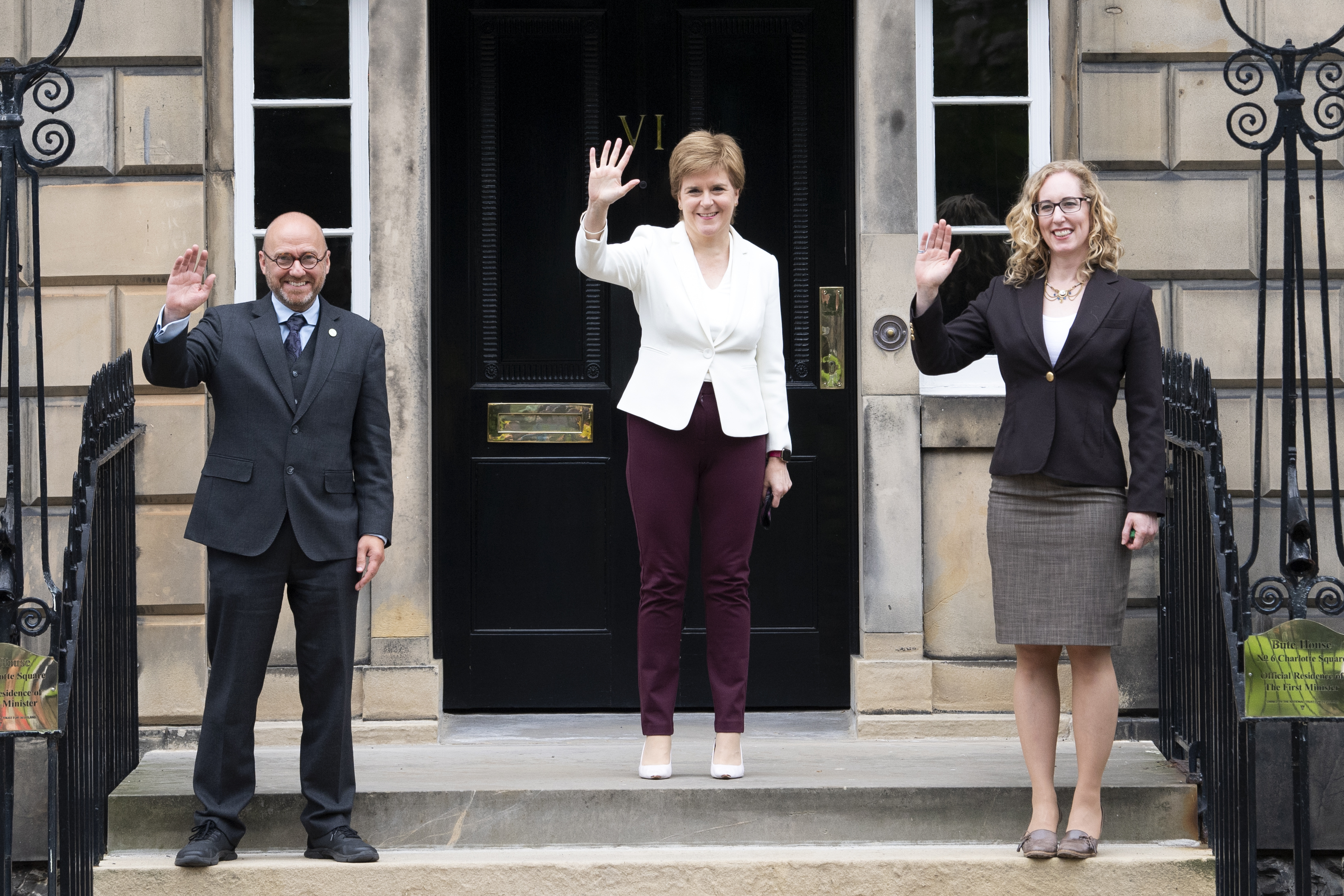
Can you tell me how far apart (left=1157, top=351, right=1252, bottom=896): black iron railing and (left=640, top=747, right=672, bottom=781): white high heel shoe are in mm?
1704

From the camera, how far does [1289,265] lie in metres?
4.35

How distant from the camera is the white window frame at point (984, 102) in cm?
571

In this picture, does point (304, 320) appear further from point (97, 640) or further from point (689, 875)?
point (689, 875)

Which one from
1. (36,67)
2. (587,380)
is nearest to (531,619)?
(587,380)

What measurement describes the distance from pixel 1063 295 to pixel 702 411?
1140 mm

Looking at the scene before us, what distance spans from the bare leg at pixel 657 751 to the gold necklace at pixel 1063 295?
182 centimetres

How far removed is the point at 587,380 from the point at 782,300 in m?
0.88

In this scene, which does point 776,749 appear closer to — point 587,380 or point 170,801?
point 587,380

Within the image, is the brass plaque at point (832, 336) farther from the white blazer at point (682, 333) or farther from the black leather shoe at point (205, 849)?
the black leather shoe at point (205, 849)

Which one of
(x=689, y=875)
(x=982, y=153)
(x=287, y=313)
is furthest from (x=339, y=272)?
(x=689, y=875)

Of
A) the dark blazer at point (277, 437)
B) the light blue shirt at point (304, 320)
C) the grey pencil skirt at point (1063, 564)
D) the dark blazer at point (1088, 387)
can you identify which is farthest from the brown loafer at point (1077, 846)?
the light blue shirt at point (304, 320)

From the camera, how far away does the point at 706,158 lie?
14.3 ft

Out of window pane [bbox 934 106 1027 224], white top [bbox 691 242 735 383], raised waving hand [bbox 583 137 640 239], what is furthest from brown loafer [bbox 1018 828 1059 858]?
window pane [bbox 934 106 1027 224]

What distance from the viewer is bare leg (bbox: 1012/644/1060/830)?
415cm
